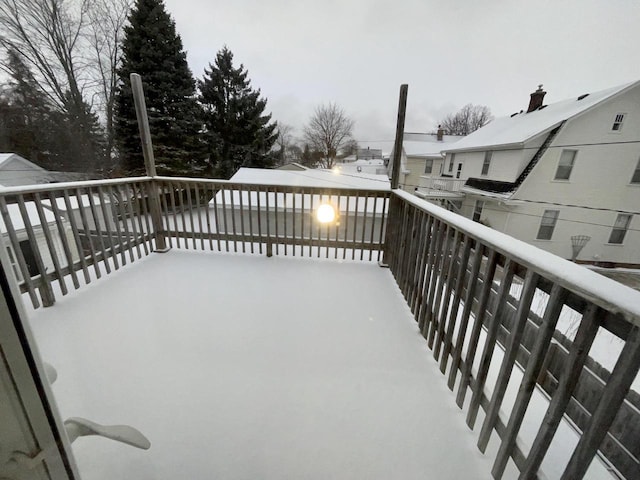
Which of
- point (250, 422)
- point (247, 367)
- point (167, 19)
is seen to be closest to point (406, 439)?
point (250, 422)

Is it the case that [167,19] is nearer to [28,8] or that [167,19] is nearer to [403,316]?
[28,8]

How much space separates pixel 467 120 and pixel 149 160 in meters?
20.4

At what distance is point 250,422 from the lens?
4.66ft

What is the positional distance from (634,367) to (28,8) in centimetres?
626

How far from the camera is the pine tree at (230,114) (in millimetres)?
14359

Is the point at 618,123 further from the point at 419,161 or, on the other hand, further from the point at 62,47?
the point at 62,47

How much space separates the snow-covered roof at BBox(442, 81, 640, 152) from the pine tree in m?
10.7

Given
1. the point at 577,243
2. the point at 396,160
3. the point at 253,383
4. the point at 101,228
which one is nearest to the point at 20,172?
the point at 101,228

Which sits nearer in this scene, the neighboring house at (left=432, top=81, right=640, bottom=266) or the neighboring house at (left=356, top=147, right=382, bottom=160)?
the neighboring house at (left=432, top=81, right=640, bottom=266)

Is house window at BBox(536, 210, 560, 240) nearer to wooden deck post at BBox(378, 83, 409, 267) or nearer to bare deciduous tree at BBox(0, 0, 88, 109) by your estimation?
wooden deck post at BBox(378, 83, 409, 267)

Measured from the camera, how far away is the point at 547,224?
8.28m

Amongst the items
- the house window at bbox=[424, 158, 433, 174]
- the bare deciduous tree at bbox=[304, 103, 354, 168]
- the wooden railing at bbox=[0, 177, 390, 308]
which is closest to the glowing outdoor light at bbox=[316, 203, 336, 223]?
the wooden railing at bbox=[0, 177, 390, 308]

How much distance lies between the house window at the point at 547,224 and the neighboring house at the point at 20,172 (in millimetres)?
11451

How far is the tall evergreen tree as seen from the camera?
998 cm
